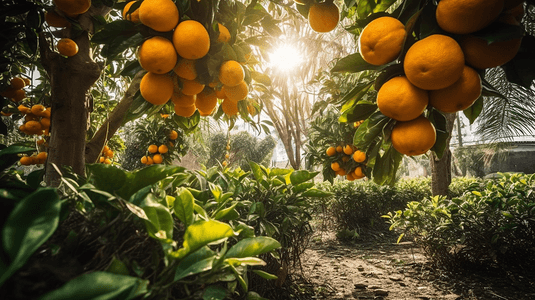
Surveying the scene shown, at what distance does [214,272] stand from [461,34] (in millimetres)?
912

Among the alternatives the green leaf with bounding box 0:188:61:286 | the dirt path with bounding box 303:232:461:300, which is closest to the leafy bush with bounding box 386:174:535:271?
the dirt path with bounding box 303:232:461:300

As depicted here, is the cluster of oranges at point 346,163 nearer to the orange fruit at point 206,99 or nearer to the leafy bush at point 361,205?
the orange fruit at point 206,99

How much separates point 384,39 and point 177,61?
0.68 meters

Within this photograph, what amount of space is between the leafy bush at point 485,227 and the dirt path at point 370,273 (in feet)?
1.34

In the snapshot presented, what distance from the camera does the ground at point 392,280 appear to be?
2.34 m

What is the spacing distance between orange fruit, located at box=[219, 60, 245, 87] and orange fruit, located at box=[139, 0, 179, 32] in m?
0.21

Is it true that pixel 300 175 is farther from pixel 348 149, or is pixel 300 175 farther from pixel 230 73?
pixel 348 149

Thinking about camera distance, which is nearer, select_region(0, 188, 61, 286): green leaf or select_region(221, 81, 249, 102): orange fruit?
select_region(0, 188, 61, 286): green leaf

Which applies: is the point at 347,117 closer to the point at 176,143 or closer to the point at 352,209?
the point at 176,143

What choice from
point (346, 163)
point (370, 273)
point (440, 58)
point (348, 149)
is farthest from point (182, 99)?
point (370, 273)

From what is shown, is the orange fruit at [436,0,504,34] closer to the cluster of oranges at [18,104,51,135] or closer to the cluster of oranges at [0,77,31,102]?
the cluster of oranges at [0,77,31,102]

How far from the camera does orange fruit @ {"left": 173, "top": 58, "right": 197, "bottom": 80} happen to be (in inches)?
35.9

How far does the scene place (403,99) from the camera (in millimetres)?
756

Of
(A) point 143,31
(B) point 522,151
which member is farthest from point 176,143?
(B) point 522,151
